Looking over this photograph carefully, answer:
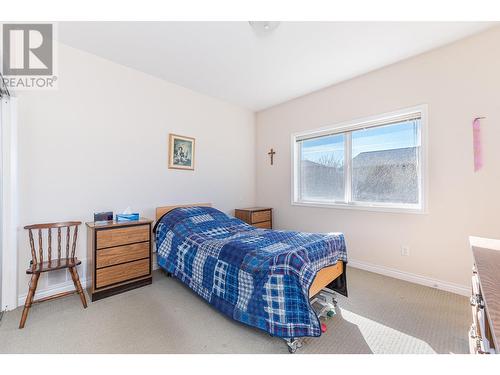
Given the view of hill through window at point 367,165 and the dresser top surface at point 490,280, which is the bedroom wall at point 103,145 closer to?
the view of hill through window at point 367,165

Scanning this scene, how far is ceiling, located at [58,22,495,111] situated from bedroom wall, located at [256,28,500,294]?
203mm

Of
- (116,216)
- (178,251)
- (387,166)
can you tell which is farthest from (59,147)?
(387,166)

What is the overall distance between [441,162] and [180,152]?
326 cm

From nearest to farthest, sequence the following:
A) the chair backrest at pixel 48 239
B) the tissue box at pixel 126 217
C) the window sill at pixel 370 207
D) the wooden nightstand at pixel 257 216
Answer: the chair backrest at pixel 48 239 < the tissue box at pixel 126 217 < the window sill at pixel 370 207 < the wooden nightstand at pixel 257 216

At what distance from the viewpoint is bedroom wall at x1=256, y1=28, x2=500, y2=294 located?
2.13 m

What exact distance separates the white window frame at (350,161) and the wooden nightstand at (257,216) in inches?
20.4

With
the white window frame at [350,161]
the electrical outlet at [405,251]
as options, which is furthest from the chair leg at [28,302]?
the electrical outlet at [405,251]

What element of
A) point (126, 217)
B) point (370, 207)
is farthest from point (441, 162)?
point (126, 217)

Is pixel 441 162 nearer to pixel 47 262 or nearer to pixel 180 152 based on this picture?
pixel 180 152

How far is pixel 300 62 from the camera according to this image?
264 cm

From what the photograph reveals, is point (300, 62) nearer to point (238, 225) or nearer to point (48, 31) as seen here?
point (238, 225)

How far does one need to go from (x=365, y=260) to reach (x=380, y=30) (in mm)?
2674

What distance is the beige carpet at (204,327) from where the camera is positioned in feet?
5.08

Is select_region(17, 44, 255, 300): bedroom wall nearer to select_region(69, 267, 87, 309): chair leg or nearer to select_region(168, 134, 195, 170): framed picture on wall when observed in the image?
select_region(168, 134, 195, 170): framed picture on wall
